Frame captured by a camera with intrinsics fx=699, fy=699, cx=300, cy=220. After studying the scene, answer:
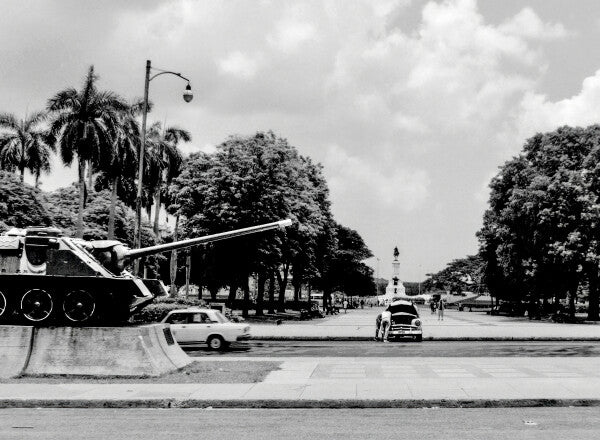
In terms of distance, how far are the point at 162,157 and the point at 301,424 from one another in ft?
180

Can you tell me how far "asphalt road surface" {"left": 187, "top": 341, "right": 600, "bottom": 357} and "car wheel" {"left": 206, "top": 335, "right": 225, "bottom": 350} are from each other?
29 centimetres

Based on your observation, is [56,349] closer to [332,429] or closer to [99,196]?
[332,429]

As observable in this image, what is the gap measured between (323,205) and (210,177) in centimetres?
1984

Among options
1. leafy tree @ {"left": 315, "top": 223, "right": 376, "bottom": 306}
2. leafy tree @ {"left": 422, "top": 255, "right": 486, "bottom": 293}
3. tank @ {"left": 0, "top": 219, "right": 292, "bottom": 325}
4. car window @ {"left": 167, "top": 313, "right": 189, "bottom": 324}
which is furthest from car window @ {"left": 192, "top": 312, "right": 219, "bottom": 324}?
leafy tree @ {"left": 422, "top": 255, "right": 486, "bottom": 293}

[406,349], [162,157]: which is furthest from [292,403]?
[162,157]

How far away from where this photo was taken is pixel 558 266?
5162 centimetres

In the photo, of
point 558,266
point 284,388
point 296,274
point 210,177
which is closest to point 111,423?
point 284,388

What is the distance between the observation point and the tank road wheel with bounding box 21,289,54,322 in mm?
15781

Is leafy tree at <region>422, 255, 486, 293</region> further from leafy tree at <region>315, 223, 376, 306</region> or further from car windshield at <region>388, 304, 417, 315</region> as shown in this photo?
car windshield at <region>388, 304, 417, 315</region>

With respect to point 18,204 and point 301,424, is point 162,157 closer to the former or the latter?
point 18,204

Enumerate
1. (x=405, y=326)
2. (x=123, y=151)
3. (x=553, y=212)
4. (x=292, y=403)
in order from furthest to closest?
1. (x=553, y=212)
2. (x=123, y=151)
3. (x=405, y=326)
4. (x=292, y=403)

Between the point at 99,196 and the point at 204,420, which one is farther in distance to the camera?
the point at 99,196

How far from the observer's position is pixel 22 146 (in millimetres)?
56344

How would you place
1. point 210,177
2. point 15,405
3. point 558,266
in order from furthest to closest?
point 558,266
point 210,177
point 15,405
